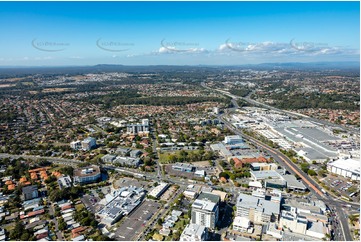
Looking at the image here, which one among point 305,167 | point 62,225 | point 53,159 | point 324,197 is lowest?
point 324,197

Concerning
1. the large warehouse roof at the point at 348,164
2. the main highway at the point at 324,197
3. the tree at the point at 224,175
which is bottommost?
the main highway at the point at 324,197

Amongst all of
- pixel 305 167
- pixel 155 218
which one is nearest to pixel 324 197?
pixel 305 167

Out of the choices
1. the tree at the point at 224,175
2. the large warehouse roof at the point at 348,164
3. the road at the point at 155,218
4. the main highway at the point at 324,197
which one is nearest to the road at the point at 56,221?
the road at the point at 155,218

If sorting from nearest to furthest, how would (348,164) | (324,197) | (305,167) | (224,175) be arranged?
(324,197)
(224,175)
(348,164)
(305,167)

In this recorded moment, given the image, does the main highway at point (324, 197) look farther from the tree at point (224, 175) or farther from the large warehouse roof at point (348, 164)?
the tree at point (224, 175)

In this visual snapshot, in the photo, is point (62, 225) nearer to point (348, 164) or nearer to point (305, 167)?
point (305, 167)

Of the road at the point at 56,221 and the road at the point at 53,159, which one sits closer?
the road at the point at 56,221

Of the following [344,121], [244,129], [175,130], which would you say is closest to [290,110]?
[344,121]

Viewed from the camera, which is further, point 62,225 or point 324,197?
point 324,197

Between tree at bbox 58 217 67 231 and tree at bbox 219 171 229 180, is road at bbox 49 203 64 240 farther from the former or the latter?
tree at bbox 219 171 229 180

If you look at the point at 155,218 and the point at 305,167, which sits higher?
the point at 305,167

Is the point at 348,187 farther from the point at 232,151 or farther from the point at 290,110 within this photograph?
the point at 290,110

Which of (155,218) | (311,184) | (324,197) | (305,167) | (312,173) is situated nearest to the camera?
(155,218)
